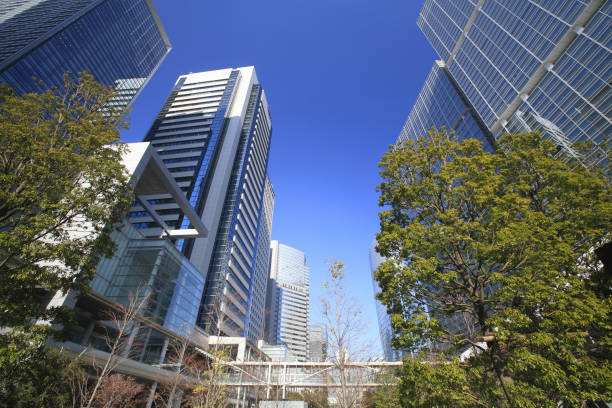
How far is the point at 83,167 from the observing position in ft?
26.3

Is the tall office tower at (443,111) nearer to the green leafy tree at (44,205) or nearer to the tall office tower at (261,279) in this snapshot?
the green leafy tree at (44,205)

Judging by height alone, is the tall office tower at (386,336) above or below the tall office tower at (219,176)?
below

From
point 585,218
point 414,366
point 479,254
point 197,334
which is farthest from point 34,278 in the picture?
point 197,334

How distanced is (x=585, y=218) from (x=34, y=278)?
47.5ft

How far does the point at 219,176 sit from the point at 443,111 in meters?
56.6

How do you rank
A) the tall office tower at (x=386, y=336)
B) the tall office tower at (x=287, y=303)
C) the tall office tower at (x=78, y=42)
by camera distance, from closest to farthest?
the tall office tower at (x=386, y=336) → the tall office tower at (x=78, y=42) → the tall office tower at (x=287, y=303)

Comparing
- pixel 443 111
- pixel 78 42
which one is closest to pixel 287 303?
pixel 443 111

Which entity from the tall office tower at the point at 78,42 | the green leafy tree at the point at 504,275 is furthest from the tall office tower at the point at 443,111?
the tall office tower at the point at 78,42

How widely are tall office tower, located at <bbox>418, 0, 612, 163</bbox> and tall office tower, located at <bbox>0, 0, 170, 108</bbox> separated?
7454cm

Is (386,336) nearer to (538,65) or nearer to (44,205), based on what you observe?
(44,205)

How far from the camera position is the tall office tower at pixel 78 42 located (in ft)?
159

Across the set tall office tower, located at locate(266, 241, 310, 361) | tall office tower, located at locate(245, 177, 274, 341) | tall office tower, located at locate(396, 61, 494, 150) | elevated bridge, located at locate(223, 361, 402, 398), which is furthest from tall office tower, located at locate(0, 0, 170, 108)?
tall office tower, located at locate(266, 241, 310, 361)

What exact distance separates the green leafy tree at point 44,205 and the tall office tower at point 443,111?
52.7 meters

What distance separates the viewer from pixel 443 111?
67312 mm
